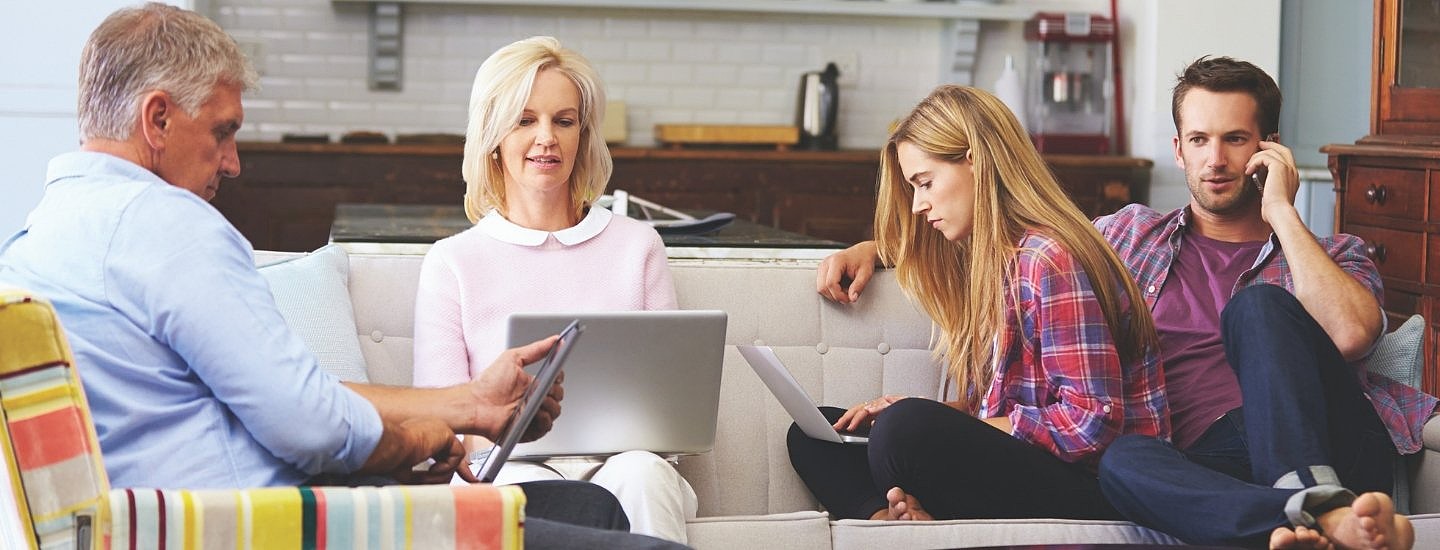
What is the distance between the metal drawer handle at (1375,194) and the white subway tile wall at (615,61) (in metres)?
2.82

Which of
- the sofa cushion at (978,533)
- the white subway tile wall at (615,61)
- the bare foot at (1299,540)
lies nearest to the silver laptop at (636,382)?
the sofa cushion at (978,533)

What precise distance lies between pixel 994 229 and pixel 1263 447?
48 cm

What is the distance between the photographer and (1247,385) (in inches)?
81.3

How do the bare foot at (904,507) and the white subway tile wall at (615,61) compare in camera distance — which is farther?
the white subway tile wall at (615,61)

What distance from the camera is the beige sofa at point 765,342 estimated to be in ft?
8.14

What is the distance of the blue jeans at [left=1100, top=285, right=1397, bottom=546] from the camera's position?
6.19ft

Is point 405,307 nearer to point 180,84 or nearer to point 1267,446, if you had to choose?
point 180,84

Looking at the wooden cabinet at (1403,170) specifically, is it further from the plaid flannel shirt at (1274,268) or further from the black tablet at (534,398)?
the black tablet at (534,398)

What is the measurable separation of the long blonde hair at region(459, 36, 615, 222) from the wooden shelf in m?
3.28

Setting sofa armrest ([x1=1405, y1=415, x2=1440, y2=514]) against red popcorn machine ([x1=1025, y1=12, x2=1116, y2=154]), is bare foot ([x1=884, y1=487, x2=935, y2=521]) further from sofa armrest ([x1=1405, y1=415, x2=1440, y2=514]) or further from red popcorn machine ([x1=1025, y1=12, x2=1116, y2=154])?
red popcorn machine ([x1=1025, y1=12, x2=1116, y2=154])

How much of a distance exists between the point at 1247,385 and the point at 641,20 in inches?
164

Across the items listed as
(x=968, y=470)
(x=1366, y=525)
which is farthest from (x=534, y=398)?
(x=1366, y=525)

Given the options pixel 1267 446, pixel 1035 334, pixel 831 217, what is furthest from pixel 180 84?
pixel 831 217

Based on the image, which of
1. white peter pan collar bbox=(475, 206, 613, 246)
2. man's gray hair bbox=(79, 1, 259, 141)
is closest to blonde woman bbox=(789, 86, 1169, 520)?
white peter pan collar bbox=(475, 206, 613, 246)
